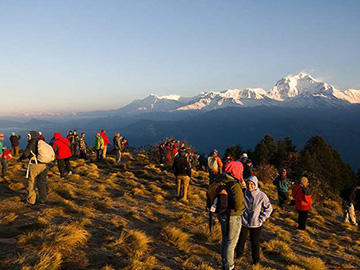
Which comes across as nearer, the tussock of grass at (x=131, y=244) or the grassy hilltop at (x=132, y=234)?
the grassy hilltop at (x=132, y=234)

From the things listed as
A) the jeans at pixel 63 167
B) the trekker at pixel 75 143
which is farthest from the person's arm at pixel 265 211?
the trekker at pixel 75 143

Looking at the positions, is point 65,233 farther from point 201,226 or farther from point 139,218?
point 201,226

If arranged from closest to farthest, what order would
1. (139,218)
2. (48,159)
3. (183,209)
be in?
(48,159) → (139,218) → (183,209)

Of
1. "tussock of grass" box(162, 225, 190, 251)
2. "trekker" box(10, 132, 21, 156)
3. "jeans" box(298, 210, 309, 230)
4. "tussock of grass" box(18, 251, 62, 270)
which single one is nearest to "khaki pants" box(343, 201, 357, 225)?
"jeans" box(298, 210, 309, 230)

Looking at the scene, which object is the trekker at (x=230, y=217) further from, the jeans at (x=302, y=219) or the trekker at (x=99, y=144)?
the trekker at (x=99, y=144)

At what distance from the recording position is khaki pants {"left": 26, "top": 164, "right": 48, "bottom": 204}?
23.8 feet

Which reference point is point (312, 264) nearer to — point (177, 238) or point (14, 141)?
point (177, 238)

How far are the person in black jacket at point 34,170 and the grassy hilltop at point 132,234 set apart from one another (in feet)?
1.33

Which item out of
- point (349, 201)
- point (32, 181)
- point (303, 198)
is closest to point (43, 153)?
point (32, 181)

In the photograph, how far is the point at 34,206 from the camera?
24.6 feet

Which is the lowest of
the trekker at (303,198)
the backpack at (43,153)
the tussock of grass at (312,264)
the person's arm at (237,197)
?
the tussock of grass at (312,264)

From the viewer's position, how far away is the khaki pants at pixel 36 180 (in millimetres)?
7262

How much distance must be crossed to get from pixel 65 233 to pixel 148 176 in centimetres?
1008

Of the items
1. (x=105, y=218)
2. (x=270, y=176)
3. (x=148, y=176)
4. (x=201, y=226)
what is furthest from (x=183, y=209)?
(x=270, y=176)
